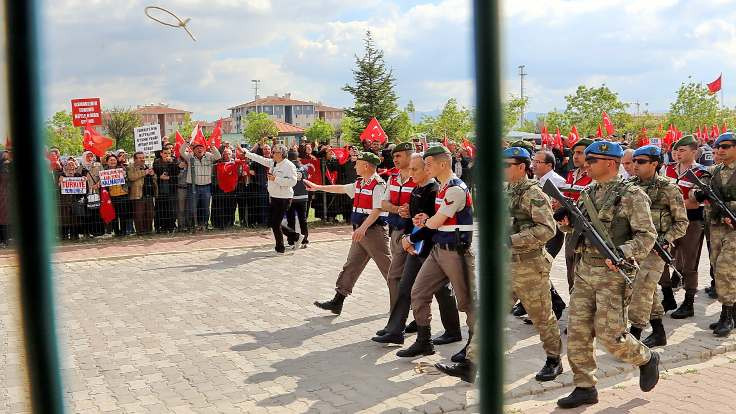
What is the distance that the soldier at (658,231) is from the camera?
580 centimetres

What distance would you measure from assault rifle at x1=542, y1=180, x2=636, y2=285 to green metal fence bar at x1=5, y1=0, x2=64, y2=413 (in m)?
3.71

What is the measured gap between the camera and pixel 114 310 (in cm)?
780

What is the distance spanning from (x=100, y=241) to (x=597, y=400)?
9632 mm

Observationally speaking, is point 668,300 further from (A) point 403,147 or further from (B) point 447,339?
(A) point 403,147

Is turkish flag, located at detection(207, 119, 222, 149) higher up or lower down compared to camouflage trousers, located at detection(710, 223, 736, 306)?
higher up

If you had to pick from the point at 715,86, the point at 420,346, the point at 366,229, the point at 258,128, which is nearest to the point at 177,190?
the point at 366,229

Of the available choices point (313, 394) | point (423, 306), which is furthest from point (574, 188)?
point (313, 394)

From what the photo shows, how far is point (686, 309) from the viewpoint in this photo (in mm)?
7047

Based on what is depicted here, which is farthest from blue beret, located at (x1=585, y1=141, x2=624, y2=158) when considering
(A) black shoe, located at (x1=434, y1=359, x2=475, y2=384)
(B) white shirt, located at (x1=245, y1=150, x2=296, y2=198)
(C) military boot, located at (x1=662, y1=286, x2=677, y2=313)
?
(B) white shirt, located at (x1=245, y1=150, x2=296, y2=198)

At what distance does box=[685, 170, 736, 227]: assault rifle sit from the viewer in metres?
6.33

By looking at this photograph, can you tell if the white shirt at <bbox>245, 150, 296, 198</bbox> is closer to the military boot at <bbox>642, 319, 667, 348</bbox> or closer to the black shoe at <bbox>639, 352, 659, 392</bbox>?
the military boot at <bbox>642, 319, 667, 348</bbox>

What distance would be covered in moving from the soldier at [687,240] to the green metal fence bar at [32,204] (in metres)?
6.76

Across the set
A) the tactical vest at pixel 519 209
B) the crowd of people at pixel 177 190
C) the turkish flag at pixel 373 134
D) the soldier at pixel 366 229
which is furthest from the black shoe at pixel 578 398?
the turkish flag at pixel 373 134

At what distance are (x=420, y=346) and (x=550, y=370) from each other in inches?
42.2
